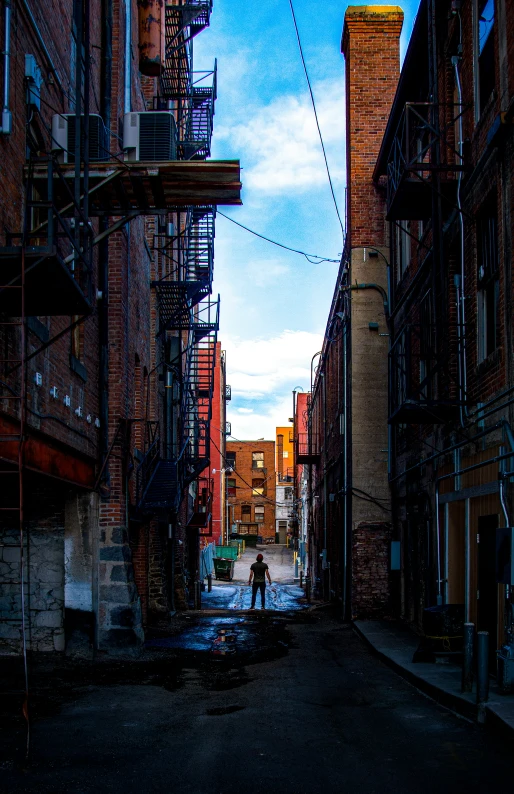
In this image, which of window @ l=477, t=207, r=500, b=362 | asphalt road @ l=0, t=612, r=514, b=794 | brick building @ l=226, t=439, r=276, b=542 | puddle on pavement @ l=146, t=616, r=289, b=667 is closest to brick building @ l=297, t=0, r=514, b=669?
window @ l=477, t=207, r=500, b=362

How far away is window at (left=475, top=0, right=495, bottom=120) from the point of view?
1166 cm

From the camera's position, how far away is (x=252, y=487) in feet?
286

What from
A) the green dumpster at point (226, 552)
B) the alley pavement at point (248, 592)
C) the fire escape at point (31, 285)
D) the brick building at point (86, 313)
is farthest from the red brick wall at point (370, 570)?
the green dumpster at point (226, 552)

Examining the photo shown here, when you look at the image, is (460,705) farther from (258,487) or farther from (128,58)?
(258,487)

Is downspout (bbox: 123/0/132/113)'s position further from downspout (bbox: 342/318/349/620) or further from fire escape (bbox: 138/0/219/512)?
downspout (bbox: 342/318/349/620)

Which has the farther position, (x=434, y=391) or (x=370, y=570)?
(x=370, y=570)

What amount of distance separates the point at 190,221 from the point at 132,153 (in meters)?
11.7

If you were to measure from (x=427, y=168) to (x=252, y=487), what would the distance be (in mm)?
76078

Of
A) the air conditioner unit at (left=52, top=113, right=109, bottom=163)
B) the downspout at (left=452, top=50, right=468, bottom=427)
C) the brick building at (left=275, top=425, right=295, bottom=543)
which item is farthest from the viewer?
the brick building at (left=275, top=425, right=295, bottom=543)

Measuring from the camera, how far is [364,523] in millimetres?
20062

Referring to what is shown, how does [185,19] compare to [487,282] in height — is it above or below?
above

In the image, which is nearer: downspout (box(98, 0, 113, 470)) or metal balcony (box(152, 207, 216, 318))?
downspout (box(98, 0, 113, 470))

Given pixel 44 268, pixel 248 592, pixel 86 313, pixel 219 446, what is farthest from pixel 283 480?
pixel 44 268

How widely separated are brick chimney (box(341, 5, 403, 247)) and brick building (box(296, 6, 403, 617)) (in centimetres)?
2
